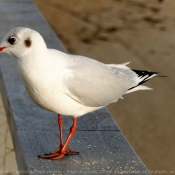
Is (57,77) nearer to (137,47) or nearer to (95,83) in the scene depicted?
(95,83)

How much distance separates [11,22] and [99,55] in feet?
6.84

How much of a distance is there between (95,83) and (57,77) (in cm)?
26

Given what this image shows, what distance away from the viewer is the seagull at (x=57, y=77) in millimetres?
2010

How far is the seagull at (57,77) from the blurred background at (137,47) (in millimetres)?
1946

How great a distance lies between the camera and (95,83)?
2.25 m

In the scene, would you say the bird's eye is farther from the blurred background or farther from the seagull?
the blurred background

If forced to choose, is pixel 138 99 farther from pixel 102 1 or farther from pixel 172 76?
pixel 102 1

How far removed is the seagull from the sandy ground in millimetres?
1957

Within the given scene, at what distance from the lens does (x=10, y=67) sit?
3.45m

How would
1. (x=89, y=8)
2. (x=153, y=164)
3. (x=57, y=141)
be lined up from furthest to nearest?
(x=89, y=8)
(x=153, y=164)
(x=57, y=141)

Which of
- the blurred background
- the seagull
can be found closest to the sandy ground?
the blurred background

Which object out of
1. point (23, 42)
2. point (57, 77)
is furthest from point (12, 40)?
point (57, 77)

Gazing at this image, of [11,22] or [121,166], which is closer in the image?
[121,166]

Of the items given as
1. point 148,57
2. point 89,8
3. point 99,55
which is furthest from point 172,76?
point 89,8
